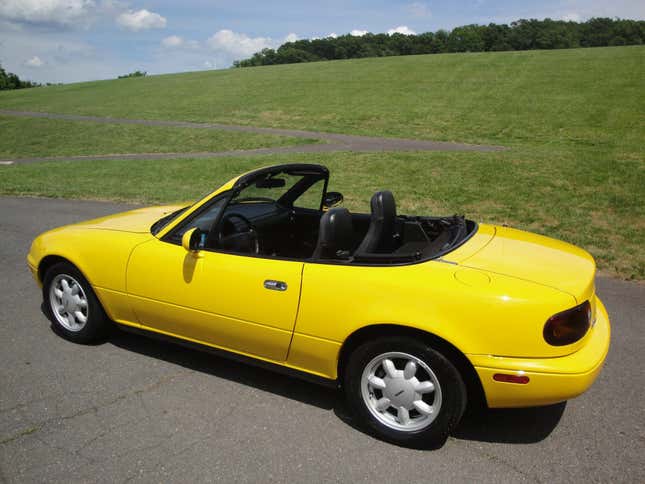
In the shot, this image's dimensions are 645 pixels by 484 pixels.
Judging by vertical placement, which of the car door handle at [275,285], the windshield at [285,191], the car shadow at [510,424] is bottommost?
the car shadow at [510,424]

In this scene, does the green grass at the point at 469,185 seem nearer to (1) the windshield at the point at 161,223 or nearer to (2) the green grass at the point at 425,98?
(1) the windshield at the point at 161,223

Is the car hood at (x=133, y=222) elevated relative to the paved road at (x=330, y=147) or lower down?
elevated

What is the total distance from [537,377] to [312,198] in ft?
7.74

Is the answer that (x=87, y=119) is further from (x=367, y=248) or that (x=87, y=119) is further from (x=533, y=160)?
(x=367, y=248)

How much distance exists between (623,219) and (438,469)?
22.5 feet

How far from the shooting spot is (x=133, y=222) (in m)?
4.35

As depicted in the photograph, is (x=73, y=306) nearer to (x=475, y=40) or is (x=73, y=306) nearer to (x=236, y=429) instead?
(x=236, y=429)

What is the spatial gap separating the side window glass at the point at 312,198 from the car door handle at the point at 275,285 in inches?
47.1

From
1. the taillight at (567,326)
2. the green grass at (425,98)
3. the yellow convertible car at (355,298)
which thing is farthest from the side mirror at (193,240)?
the green grass at (425,98)

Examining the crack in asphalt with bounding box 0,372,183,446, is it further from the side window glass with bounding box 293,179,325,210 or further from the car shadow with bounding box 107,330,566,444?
the side window glass with bounding box 293,179,325,210

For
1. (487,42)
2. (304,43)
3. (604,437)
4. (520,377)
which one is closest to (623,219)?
(604,437)

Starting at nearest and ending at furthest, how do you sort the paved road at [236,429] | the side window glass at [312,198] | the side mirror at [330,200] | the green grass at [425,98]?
the paved road at [236,429], the side window glass at [312,198], the side mirror at [330,200], the green grass at [425,98]

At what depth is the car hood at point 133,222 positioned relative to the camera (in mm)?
4168

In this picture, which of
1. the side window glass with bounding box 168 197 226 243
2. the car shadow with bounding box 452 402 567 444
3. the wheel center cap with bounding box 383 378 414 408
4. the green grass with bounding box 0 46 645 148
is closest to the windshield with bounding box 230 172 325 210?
the side window glass with bounding box 168 197 226 243
